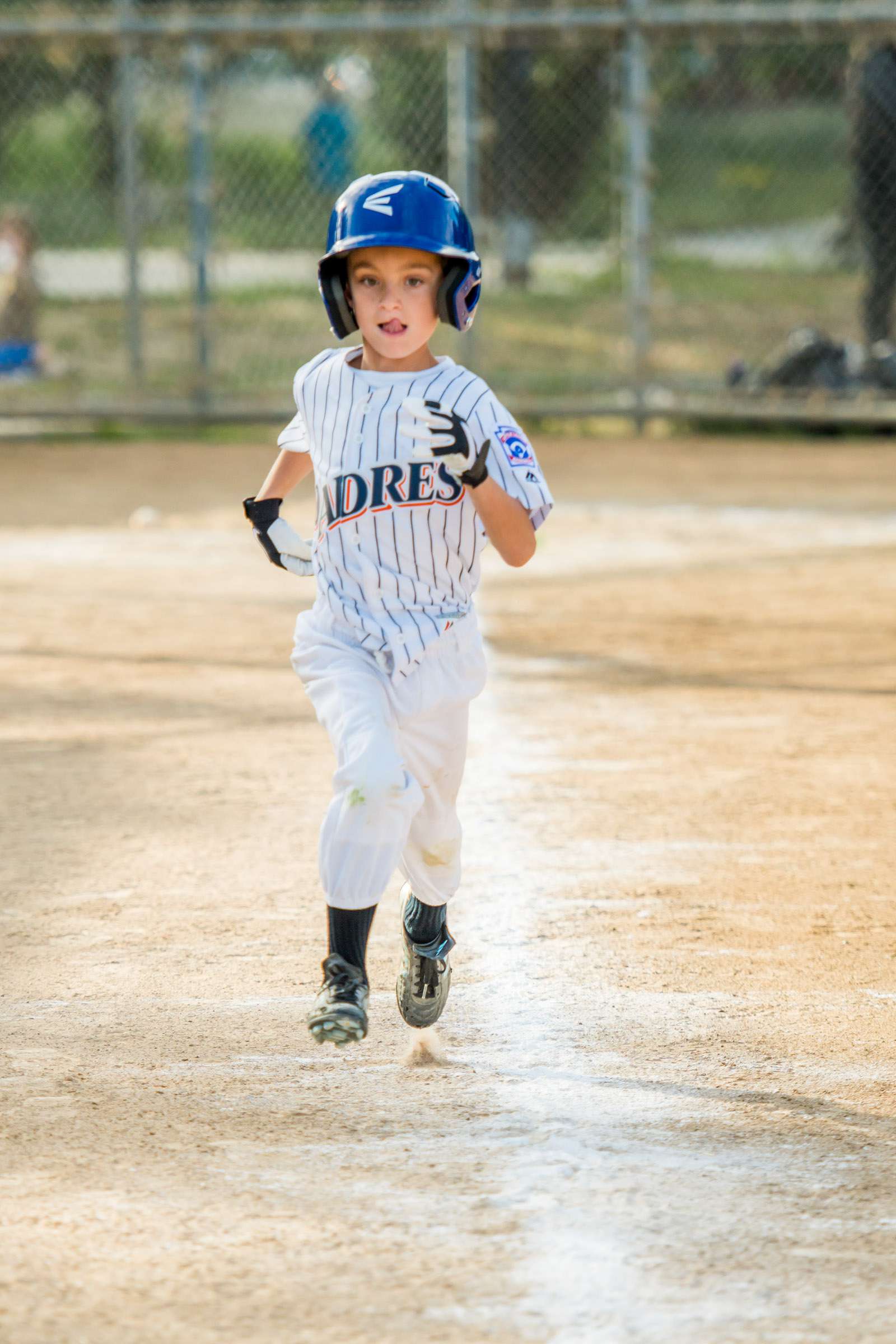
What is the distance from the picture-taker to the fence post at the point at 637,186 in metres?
11.7

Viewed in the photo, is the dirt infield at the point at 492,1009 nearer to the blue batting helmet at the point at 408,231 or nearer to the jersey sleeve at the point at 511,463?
the jersey sleeve at the point at 511,463

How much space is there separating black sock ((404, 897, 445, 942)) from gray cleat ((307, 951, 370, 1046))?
0.24 m

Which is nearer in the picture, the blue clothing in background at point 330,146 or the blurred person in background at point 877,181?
the blurred person in background at point 877,181

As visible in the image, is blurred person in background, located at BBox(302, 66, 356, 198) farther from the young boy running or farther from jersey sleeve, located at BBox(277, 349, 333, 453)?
the young boy running

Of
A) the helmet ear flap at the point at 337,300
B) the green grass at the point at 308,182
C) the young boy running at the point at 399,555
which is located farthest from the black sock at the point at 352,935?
the green grass at the point at 308,182

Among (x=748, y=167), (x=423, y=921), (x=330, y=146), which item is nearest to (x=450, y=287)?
(x=423, y=921)

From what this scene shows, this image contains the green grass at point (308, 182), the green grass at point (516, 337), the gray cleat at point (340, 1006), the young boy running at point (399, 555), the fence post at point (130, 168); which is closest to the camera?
the gray cleat at point (340, 1006)

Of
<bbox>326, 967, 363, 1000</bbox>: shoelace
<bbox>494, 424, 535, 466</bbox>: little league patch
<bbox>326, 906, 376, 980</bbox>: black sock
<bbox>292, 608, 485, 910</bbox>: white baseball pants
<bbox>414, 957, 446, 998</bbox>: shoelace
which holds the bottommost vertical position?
<bbox>414, 957, 446, 998</bbox>: shoelace

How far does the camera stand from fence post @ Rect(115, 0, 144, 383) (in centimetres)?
1186

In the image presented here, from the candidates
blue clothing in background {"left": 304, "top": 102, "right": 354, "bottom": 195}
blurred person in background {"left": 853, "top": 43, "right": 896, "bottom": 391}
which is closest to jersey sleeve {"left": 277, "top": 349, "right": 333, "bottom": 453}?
blurred person in background {"left": 853, "top": 43, "right": 896, "bottom": 391}

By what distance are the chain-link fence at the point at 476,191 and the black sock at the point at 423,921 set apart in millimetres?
8868

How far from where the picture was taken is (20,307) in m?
13.5

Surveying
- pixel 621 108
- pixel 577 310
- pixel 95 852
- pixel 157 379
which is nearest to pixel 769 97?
pixel 577 310

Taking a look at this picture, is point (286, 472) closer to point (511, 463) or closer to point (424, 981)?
point (511, 463)
